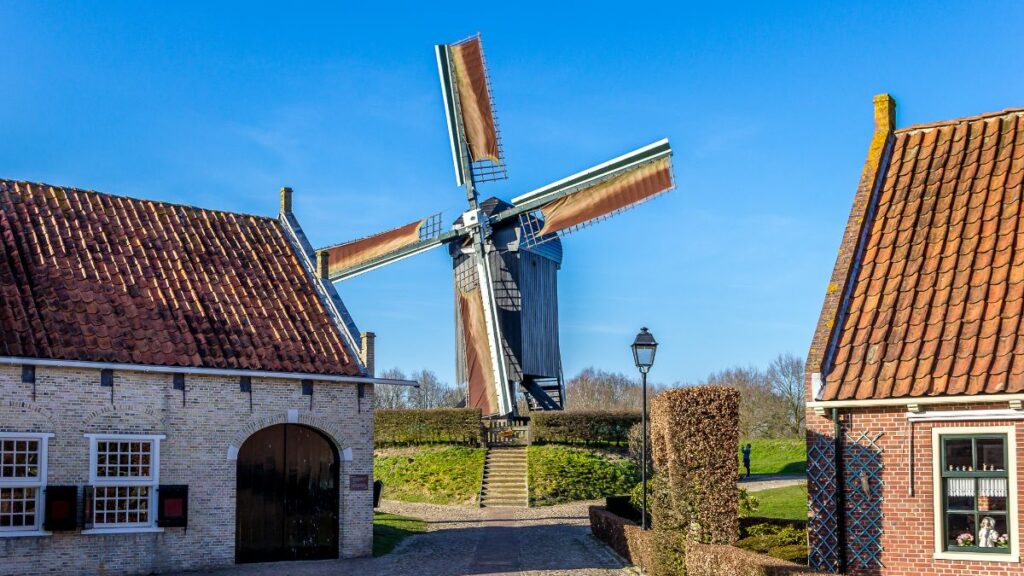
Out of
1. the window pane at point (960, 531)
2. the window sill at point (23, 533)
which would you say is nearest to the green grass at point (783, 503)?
the window pane at point (960, 531)

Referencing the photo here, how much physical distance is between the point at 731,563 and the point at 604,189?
16.1 metres

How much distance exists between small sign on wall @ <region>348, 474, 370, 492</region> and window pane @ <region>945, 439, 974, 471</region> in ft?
37.8

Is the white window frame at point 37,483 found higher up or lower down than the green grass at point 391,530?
higher up

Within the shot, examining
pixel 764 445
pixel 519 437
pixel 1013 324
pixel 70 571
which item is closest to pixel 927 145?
pixel 1013 324

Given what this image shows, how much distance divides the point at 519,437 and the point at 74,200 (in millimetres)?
21057

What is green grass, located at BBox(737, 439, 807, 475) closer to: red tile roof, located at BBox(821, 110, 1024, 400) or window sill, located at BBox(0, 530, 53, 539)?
red tile roof, located at BBox(821, 110, 1024, 400)

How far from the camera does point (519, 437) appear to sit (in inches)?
1537

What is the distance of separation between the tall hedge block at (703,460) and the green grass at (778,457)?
26674 mm

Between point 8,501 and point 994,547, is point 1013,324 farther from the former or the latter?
point 8,501

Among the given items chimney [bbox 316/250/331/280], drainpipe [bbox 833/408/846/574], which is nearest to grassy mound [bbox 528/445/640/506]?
chimney [bbox 316/250/331/280]

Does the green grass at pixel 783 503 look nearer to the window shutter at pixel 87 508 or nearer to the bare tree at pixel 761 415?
the window shutter at pixel 87 508

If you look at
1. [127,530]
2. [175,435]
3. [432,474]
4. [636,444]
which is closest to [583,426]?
[636,444]

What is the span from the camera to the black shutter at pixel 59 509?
17609 mm

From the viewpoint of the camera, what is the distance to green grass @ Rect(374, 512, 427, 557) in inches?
898
